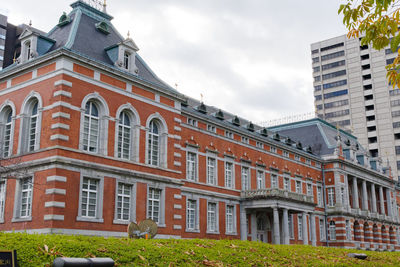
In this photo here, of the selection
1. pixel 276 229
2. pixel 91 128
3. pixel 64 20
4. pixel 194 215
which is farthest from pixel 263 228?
pixel 64 20

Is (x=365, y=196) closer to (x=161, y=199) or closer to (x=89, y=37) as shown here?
(x=161, y=199)

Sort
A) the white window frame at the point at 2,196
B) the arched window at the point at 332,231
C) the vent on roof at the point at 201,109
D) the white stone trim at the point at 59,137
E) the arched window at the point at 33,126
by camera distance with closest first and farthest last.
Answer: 1. the white stone trim at the point at 59,137
2. the white window frame at the point at 2,196
3. the arched window at the point at 33,126
4. the vent on roof at the point at 201,109
5. the arched window at the point at 332,231

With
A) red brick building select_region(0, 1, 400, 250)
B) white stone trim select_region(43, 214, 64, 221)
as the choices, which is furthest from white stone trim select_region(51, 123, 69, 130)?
white stone trim select_region(43, 214, 64, 221)

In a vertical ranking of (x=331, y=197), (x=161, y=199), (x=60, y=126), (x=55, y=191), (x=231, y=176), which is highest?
(x=60, y=126)

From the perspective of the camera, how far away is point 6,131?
2758 cm

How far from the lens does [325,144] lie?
5638cm

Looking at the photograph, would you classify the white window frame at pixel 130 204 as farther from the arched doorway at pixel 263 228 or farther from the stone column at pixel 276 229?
the arched doorway at pixel 263 228

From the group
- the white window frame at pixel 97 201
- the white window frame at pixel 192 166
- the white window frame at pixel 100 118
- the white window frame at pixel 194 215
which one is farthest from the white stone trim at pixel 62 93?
the white window frame at pixel 194 215

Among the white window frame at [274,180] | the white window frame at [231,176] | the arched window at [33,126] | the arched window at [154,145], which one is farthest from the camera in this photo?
the white window frame at [274,180]

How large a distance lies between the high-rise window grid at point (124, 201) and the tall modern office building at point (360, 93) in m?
69.4

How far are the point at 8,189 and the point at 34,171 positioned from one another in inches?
92.0

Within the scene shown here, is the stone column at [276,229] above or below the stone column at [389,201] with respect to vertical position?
below

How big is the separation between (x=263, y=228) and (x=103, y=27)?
23.8 meters

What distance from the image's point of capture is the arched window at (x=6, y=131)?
2677 centimetres
